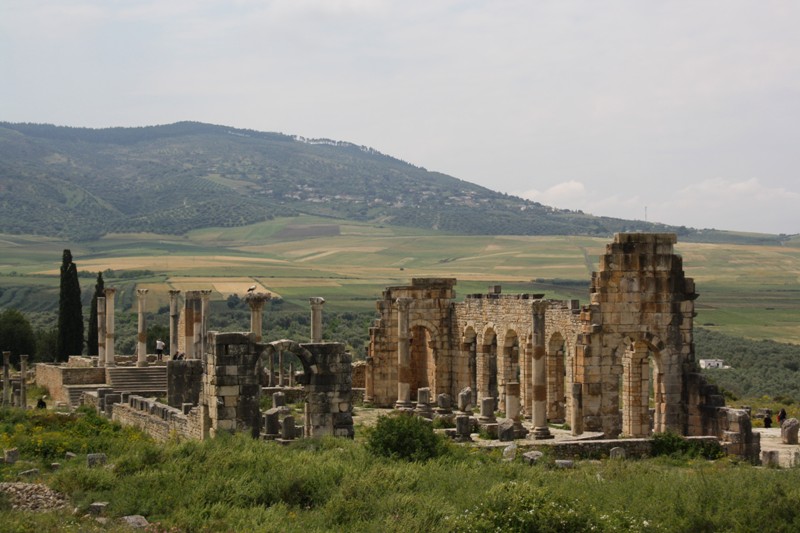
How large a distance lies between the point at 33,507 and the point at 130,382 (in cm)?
2432

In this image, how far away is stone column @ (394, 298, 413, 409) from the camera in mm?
40531

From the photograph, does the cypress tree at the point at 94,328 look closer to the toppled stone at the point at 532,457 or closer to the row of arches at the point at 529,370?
the row of arches at the point at 529,370

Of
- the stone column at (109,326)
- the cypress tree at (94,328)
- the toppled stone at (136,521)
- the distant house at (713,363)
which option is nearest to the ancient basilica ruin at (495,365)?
the stone column at (109,326)

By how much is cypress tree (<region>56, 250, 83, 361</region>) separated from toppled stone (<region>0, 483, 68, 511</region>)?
1429 inches

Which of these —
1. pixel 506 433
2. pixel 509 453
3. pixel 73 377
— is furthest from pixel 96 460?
pixel 73 377

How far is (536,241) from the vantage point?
19362cm

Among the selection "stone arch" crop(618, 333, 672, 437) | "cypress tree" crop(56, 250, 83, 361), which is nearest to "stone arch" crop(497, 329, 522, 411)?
"stone arch" crop(618, 333, 672, 437)

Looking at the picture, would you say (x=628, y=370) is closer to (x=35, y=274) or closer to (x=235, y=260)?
(x=35, y=274)

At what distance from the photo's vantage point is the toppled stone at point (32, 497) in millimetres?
20973

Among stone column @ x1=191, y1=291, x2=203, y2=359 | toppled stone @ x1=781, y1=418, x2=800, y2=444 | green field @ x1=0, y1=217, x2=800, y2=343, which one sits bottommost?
green field @ x1=0, y1=217, x2=800, y2=343

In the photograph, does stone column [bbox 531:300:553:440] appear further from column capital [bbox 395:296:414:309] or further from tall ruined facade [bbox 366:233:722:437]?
column capital [bbox 395:296:414:309]

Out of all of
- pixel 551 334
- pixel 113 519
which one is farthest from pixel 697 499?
pixel 551 334

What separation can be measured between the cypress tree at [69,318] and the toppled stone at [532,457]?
3593cm

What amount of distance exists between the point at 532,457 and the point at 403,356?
15.2 m
